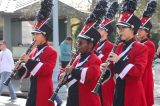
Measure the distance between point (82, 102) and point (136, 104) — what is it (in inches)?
28.0

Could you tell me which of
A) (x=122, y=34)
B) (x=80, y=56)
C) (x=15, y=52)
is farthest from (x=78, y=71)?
(x=15, y=52)

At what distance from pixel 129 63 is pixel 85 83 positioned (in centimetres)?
67

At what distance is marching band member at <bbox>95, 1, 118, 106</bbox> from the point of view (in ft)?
25.0

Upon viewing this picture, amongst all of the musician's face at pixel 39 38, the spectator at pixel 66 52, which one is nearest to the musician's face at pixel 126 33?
the musician's face at pixel 39 38

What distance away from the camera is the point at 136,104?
5.84 meters

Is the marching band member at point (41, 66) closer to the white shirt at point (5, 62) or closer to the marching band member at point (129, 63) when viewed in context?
the marching band member at point (129, 63)

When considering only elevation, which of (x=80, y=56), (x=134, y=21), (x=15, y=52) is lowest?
(x=15, y=52)

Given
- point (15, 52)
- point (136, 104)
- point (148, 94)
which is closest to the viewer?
point (136, 104)

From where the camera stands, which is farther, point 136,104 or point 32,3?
point 32,3

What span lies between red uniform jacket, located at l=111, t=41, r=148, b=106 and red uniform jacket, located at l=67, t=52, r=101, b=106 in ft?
0.97

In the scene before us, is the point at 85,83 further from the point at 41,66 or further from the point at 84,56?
the point at 41,66

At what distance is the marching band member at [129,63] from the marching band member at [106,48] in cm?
160

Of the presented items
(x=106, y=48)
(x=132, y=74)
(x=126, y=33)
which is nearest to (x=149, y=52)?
(x=106, y=48)

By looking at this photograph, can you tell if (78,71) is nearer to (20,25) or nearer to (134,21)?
(134,21)
